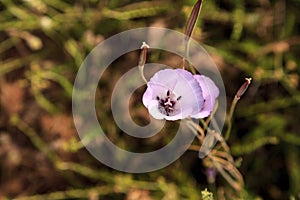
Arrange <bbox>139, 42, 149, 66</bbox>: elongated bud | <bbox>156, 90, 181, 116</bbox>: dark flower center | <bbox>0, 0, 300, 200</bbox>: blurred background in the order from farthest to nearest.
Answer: <bbox>0, 0, 300, 200</bbox>: blurred background
<bbox>156, 90, 181, 116</bbox>: dark flower center
<bbox>139, 42, 149, 66</bbox>: elongated bud

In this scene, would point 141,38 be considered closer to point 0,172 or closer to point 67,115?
point 67,115

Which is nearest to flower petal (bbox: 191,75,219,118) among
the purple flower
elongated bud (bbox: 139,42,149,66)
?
the purple flower

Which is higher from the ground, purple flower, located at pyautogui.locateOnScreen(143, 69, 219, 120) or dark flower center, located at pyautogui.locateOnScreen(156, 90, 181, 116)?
purple flower, located at pyautogui.locateOnScreen(143, 69, 219, 120)

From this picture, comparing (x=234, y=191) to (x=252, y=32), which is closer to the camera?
(x=234, y=191)

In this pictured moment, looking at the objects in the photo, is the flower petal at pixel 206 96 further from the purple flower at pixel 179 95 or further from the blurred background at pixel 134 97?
the blurred background at pixel 134 97

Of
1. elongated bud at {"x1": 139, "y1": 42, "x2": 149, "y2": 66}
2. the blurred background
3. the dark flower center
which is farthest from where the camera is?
the blurred background

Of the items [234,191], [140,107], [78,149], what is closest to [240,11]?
[140,107]

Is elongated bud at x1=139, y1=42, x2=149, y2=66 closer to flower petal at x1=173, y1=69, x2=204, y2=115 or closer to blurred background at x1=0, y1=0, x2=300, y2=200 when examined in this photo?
flower petal at x1=173, y1=69, x2=204, y2=115

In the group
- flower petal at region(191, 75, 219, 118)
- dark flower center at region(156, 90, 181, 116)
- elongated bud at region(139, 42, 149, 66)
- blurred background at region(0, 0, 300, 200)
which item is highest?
elongated bud at region(139, 42, 149, 66)
